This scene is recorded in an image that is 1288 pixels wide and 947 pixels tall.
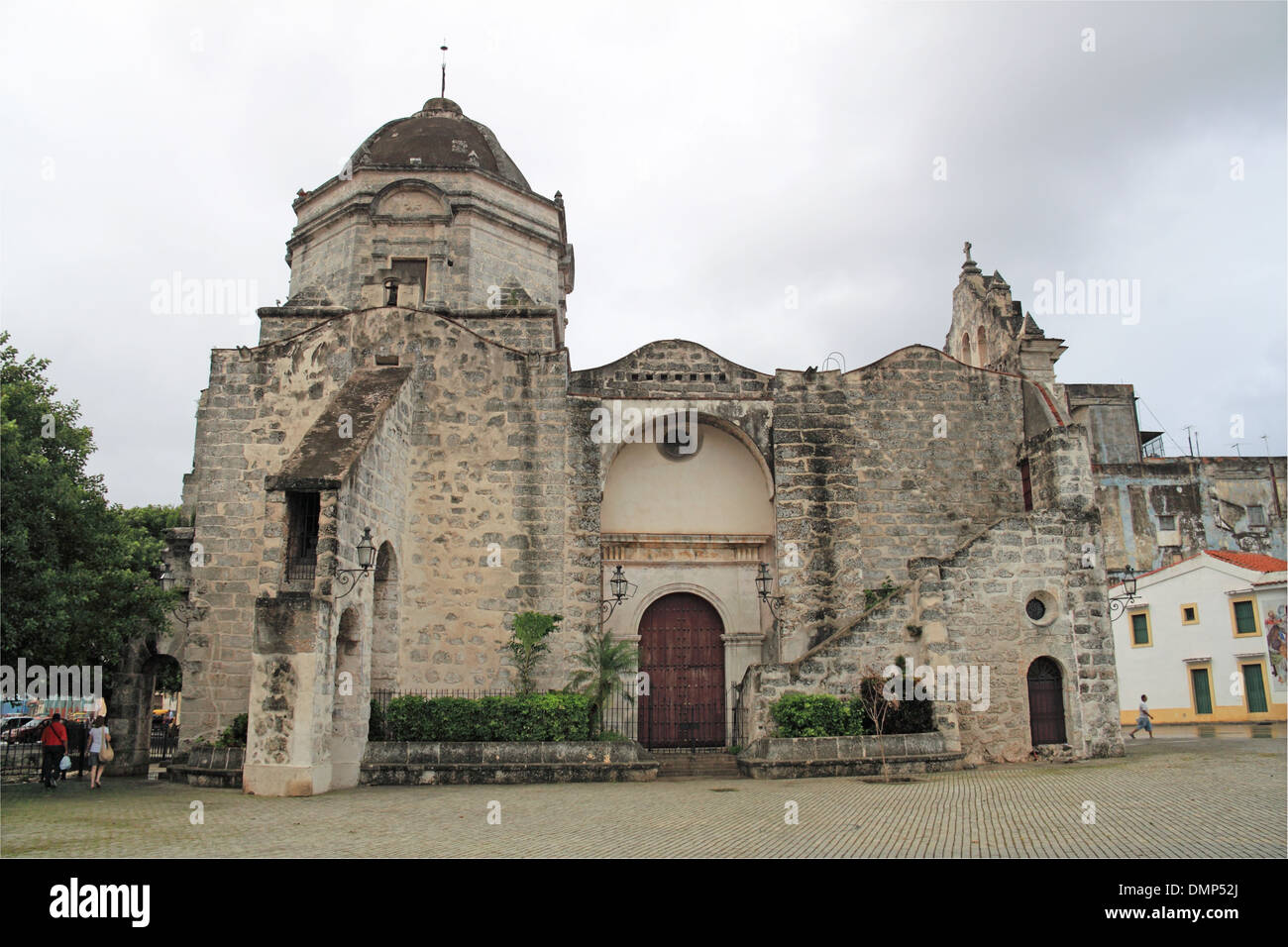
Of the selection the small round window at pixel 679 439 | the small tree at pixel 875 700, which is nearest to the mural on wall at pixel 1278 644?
the small tree at pixel 875 700

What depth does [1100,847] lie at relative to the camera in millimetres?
8016

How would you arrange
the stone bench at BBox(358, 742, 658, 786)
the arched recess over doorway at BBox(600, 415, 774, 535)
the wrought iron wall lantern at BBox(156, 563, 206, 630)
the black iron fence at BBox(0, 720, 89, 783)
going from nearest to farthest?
the stone bench at BBox(358, 742, 658, 786)
the wrought iron wall lantern at BBox(156, 563, 206, 630)
the black iron fence at BBox(0, 720, 89, 783)
the arched recess over doorway at BBox(600, 415, 774, 535)

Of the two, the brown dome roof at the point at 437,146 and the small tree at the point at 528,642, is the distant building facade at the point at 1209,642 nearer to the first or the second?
the small tree at the point at 528,642

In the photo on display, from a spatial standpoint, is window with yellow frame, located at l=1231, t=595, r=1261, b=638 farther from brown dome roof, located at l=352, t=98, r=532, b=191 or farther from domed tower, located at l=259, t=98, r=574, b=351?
brown dome roof, located at l=352, t=98, r=532, b=191

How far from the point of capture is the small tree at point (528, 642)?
54.7 ft

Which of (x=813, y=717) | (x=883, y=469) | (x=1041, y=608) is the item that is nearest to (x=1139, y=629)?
(x=1041, y=608)

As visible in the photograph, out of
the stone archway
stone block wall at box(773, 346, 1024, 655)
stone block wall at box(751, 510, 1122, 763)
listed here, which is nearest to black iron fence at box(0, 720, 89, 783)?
the stone archway

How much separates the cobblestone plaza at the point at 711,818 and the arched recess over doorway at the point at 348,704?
69 cm

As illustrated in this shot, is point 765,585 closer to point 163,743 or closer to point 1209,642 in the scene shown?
point 163,743

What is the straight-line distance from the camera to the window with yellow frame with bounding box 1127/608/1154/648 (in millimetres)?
33562

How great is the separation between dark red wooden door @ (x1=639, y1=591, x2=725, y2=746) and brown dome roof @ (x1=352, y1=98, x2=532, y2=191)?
11.2 meters

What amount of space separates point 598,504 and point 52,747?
1011 cm

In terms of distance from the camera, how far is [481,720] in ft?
50.2
